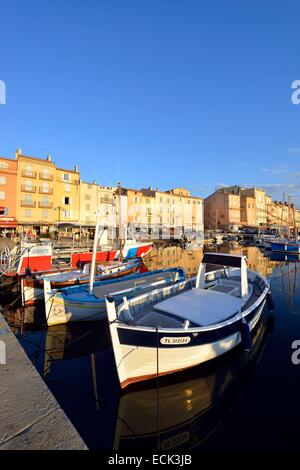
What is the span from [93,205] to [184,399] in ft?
171

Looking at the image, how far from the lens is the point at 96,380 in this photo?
7652 mm

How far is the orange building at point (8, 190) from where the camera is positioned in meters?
41.8

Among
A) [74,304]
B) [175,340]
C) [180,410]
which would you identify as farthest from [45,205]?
[180,410]

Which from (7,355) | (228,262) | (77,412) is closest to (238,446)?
(77,412)

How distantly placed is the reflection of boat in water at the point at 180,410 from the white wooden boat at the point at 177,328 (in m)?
0.47

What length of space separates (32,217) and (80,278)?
35090mm

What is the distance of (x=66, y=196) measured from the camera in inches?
2016

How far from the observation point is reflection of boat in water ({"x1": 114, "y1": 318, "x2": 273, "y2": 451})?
219 inches

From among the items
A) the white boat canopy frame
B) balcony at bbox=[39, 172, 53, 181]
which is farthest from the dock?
balcony at bbox=[39, 172, 53, 181]

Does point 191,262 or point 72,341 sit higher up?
point 191,262

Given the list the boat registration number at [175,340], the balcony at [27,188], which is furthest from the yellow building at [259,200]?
the boat registration number at [175,340]

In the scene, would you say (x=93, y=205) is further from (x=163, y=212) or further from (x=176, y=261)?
(x=176, y=261)

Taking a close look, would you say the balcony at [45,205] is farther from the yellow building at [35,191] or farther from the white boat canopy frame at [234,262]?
the white boat canopy frame at [234,262]
